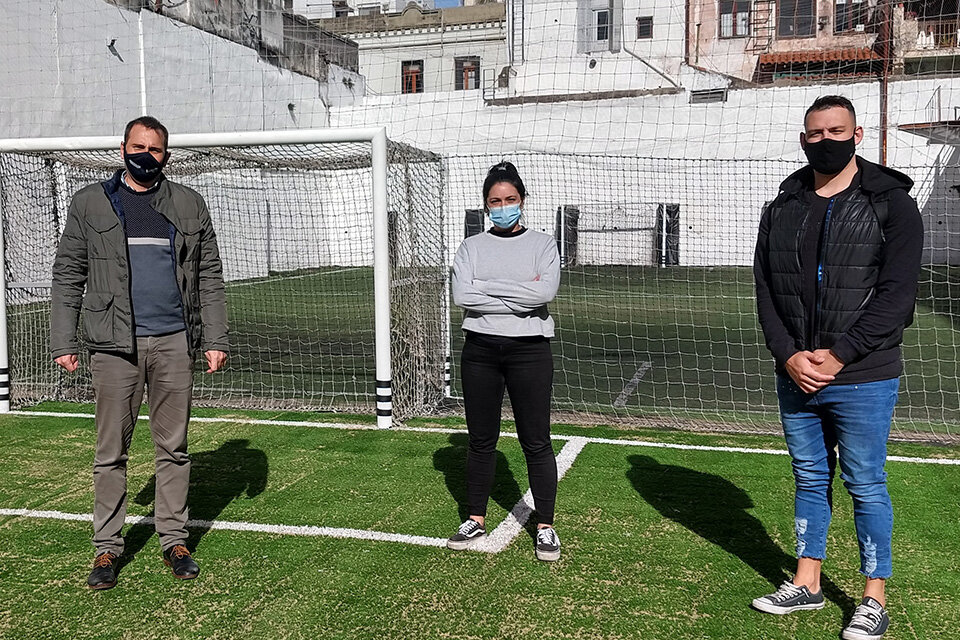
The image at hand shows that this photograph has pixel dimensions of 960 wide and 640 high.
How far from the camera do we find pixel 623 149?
2400 centimetres

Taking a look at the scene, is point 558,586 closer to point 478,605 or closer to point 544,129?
point 478,605

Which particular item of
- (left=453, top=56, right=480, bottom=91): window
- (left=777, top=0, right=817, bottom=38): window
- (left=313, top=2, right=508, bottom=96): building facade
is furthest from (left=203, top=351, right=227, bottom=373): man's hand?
(left=453, top=56, right=480, bottom=91): window

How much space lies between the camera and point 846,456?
3.14 metres

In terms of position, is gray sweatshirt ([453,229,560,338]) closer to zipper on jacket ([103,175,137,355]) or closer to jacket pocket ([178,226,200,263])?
jacket pocket ([178,226,200,263])

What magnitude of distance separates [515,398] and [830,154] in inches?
65.9

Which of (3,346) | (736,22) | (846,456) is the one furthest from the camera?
(736,22)

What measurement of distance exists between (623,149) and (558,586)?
21553 mm

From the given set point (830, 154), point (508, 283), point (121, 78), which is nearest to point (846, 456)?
point (830, 154)

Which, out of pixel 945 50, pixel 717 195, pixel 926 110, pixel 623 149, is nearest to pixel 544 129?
pixel 623 149

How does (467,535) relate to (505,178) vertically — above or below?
below

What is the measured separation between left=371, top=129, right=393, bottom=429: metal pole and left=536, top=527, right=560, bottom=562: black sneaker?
285cm

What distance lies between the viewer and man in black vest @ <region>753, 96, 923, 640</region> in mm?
2986

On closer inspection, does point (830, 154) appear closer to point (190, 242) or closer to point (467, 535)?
point (467, 535)

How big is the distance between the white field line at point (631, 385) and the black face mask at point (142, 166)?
16.8 ft
